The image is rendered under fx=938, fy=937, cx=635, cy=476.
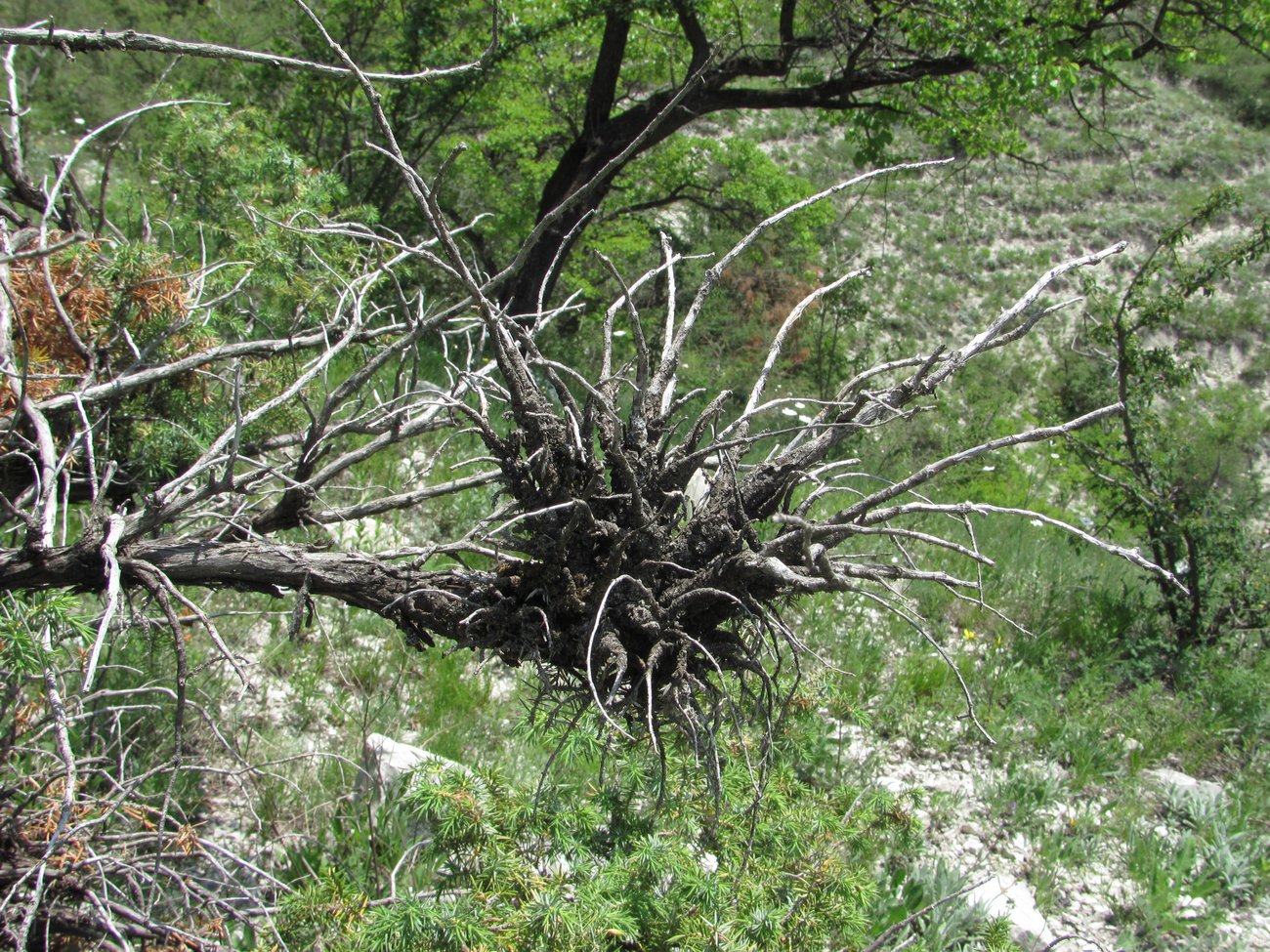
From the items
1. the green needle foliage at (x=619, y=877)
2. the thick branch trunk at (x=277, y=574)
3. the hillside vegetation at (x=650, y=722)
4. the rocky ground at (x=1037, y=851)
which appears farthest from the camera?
the rocky ground at (x=1037, y=851)

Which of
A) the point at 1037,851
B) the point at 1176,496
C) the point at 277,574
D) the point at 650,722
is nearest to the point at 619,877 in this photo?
the point at 650,722

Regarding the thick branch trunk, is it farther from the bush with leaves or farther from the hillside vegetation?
the bush with leaves

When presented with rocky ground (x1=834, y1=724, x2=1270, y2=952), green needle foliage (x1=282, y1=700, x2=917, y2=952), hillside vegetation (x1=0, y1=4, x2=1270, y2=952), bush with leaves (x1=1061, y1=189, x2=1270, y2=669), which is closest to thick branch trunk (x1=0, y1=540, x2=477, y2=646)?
hillside vegetation (x1=0, y1=4, x2=1270, y2=952)

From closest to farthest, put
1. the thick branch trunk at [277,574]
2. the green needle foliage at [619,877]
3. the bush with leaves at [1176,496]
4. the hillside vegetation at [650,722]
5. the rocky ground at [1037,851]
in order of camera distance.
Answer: the thick branch trunk at [277,574] < the green needle foliage at [619,877] < the hillside vegetation at [650,722] < the rocky ground at [1037,851] < the bush with leaves at [1176,496]

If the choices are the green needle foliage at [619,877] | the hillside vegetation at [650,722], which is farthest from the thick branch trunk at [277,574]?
the green needle foliage at [619,877]

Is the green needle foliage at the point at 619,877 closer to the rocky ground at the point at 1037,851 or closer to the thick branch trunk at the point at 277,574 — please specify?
the thick branch trunk at the point at 277,574

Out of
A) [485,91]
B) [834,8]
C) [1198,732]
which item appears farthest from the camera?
[485,91]

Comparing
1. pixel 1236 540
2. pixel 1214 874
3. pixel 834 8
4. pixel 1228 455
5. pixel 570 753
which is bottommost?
pixel 1228 455

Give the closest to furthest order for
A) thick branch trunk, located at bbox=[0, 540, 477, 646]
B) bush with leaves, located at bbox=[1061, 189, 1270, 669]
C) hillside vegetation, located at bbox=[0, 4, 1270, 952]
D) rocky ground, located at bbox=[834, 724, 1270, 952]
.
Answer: thick branch trunk, located at bbox=[0, 540, 477, 646], hillside vegetation, located at bbox=[0, 4, 1270, 952], rocky ground, located at bbox=[834, 724, 1270, 952], bush with leaves, located at bbox=[1061, 189, 1270, 669]

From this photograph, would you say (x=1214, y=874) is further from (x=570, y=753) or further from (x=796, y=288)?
(x=796, y=288)

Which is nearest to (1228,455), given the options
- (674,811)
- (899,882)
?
(899,882)

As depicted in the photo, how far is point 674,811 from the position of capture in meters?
2.34

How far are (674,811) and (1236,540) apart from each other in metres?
5.13

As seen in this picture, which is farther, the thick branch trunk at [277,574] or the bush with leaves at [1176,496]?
the bush with leaves at [1176,496]
